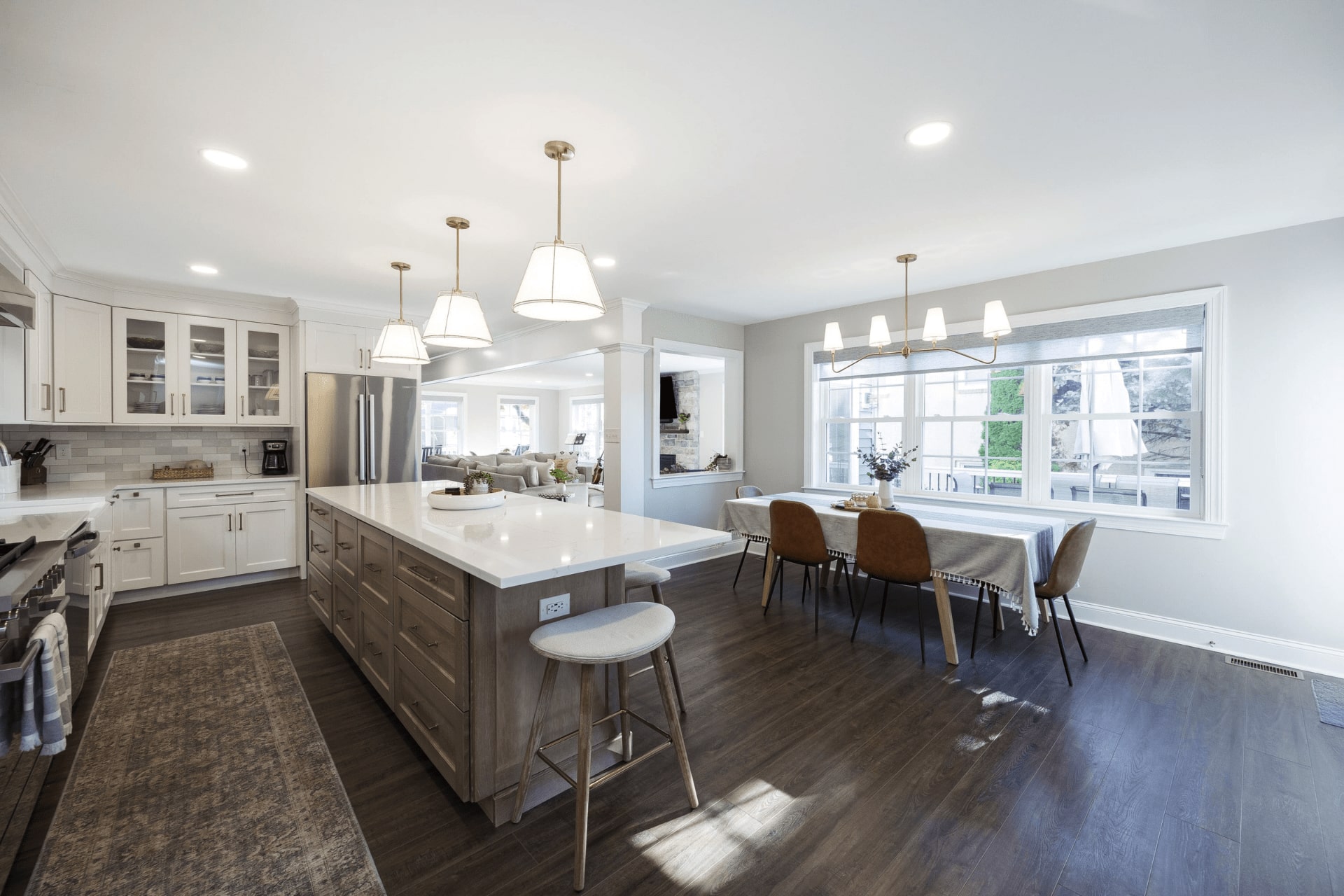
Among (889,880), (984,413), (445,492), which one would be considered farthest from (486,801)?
(984,413)

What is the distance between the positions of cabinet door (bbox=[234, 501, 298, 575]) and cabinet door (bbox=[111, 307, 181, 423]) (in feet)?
2.98

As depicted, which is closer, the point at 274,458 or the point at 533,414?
the point at 274,458

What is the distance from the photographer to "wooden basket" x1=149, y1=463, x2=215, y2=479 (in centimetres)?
451

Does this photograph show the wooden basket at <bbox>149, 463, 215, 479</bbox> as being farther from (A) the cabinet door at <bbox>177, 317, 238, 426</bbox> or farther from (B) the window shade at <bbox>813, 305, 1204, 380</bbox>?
(B) the window shade at <bbox>813, 305, 1204, 380</bbox>

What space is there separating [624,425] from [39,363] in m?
3.88

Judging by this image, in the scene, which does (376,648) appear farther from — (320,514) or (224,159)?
(224,159)

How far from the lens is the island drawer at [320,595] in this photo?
3268 millimetres

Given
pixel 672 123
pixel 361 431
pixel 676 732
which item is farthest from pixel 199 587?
pixel 672 123

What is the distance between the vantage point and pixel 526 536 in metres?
2.21

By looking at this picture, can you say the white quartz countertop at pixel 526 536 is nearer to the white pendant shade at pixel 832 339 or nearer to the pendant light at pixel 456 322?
the pendant light at pixel 456 322

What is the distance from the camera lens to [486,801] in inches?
74.4

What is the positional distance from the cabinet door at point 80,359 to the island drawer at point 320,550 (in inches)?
76.9

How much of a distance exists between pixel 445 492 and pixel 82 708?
1.81 metres

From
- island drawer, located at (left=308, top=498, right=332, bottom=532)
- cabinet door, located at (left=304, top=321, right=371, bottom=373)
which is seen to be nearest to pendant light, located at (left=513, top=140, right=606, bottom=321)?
island drawer, located at (left=308, top=498, right=332, bottom=532)
